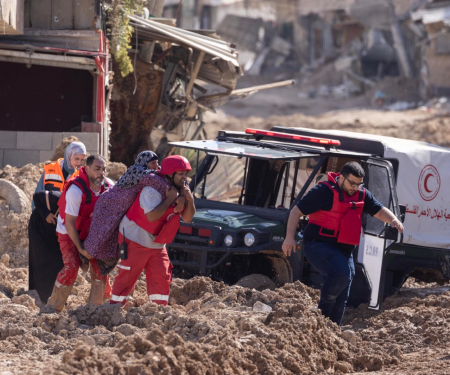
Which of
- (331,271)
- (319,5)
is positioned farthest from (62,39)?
(319,5)

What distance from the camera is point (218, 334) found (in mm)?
5055

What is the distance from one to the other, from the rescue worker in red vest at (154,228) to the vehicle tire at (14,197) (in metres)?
3.44

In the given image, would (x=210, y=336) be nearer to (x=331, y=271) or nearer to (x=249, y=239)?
(x=331, y=271)

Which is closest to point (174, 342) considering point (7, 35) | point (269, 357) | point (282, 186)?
point (269, 357)

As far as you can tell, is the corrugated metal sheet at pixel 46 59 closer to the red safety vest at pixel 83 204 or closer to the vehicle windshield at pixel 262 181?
the vehicle windshield at pixel 262 181

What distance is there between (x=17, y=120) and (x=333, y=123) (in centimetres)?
1777

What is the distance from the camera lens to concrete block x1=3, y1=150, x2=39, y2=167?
11086 millimetres

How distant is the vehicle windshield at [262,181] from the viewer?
24.7ft

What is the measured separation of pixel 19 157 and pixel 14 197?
8.20 ft

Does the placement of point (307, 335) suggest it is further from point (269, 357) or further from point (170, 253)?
point (170, 253)

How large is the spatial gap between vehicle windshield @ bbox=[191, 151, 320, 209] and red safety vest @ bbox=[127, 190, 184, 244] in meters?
1.94

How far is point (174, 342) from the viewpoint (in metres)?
4.60

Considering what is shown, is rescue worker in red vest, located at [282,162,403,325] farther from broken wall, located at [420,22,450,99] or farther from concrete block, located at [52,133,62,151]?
broken wall, located at [420,22,450,99]

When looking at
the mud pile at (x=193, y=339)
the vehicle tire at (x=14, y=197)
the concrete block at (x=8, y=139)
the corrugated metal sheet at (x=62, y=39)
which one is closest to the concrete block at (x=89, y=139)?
the concrete block at (x=8, y=139)
